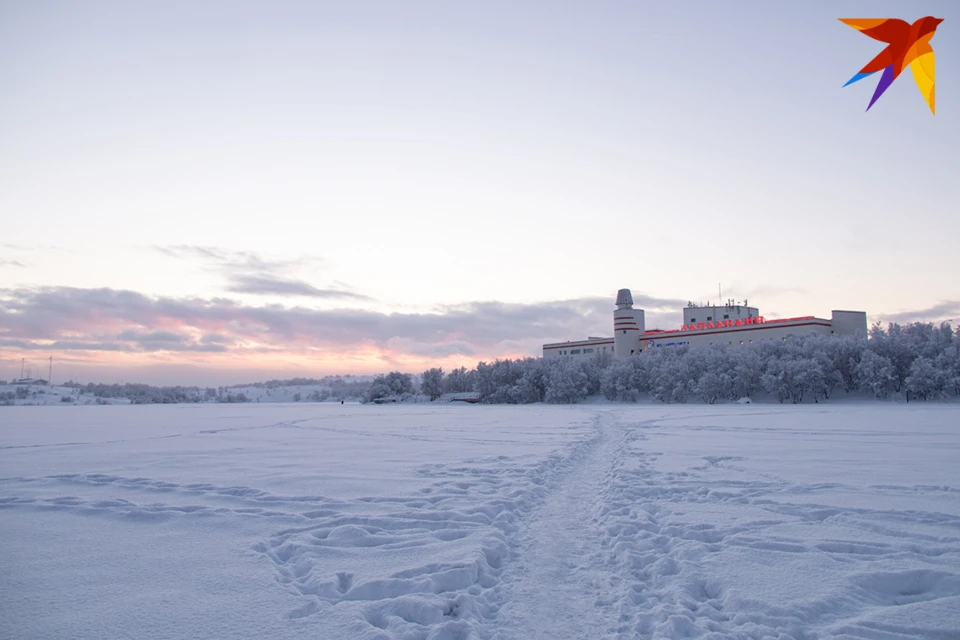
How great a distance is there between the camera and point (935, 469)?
11.2 metres

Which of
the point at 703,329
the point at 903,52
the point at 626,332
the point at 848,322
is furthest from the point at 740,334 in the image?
the point at 903,52

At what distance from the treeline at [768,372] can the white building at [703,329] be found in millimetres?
3945

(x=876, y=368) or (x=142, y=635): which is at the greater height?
(x=876, y=368)

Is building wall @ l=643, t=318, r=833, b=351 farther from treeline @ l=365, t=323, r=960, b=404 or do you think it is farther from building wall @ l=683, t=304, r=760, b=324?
building wall @ l=683, t=304, r=760, b=324

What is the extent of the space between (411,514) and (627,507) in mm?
3449

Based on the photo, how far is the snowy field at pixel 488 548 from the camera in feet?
15.7

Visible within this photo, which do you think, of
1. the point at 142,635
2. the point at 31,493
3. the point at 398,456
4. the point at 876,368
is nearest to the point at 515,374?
the point at 876,368

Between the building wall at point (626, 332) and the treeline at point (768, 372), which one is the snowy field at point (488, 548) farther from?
the building wall at point (626, 332)

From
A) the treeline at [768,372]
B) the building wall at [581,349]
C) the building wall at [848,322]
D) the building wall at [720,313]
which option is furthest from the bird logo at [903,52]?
the building wall at [720,313]

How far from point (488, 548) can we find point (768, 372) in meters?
52.8

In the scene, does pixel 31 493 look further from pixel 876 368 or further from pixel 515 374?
pixel 515 374

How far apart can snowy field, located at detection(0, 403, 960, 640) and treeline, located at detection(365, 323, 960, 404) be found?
131 ft

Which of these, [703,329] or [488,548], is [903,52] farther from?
[703,329]

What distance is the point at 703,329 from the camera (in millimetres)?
70188
